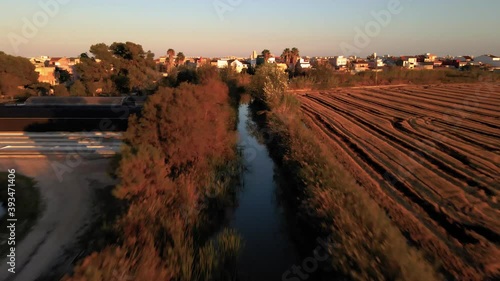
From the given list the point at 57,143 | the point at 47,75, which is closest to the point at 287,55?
the point at 47,75

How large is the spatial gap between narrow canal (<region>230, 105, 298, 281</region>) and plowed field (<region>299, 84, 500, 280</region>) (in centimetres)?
319

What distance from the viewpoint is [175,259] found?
247 inches

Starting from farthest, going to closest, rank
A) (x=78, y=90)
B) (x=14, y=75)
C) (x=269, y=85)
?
(x=14, y=75)
(x=78, y=90)
(x=269, y=85)

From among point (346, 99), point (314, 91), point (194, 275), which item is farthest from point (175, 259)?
point (314, 91)

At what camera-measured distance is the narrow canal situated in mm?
8228

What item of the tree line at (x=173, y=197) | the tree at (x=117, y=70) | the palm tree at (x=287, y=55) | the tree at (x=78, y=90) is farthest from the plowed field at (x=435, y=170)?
the palm tree at (x=287, y=55)

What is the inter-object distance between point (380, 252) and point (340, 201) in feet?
7.27

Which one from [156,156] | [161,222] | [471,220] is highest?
[156,156]

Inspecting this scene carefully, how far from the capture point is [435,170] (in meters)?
12.6

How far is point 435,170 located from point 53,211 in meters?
14.1

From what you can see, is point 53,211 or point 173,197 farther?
point 53,211

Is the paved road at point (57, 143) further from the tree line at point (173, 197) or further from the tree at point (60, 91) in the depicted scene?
the tree at point (60, 91)

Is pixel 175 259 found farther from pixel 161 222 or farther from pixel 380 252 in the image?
pixel 380 252

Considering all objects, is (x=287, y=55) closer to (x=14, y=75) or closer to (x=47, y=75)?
(x=47, y=75)
